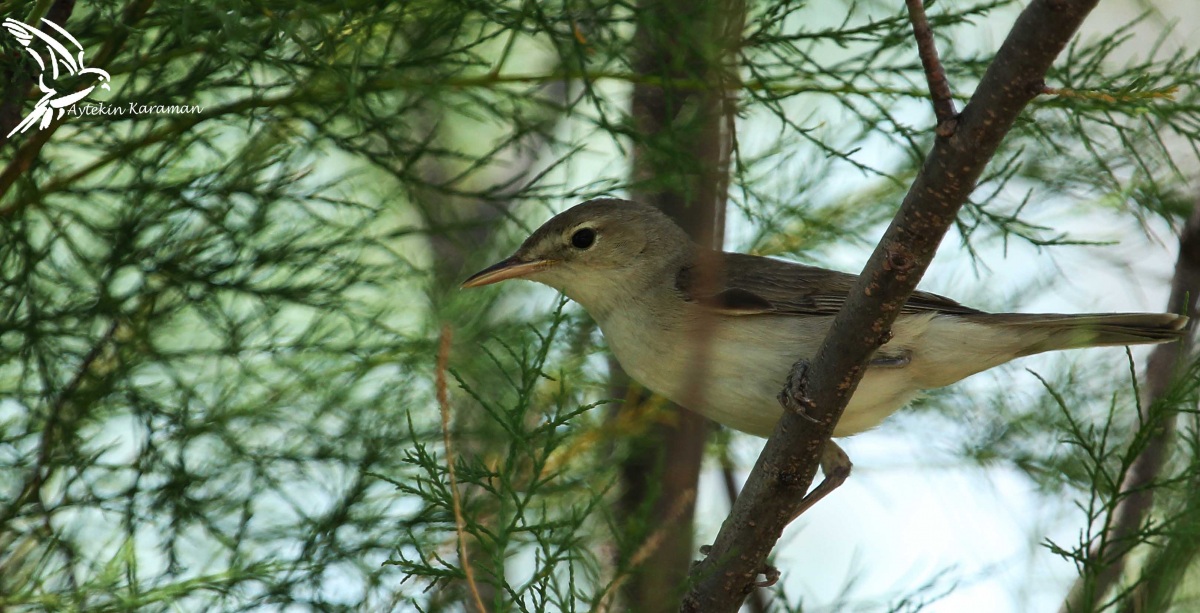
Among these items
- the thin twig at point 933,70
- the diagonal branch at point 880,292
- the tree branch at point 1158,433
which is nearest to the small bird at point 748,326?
the tree branch at point 1158,433

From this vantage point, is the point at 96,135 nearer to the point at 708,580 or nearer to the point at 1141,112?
the point at 708,580

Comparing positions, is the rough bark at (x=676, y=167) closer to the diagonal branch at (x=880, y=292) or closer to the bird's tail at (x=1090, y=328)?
the diagonal branch at (x=880, y=292)

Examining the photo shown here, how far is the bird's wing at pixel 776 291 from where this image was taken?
3717 millimetres

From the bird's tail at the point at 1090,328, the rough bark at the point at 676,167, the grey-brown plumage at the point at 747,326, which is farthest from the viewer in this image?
the grey-brown plumage at the point at 747,326

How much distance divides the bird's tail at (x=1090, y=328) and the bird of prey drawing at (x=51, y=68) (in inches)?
105

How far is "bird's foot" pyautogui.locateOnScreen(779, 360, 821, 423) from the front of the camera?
2723mm

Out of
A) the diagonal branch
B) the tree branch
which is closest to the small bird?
the tree branch

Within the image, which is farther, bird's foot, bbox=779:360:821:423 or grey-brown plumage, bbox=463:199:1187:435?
grey-brown plumage, bbox=463:199:1187:435

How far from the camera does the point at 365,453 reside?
382cm

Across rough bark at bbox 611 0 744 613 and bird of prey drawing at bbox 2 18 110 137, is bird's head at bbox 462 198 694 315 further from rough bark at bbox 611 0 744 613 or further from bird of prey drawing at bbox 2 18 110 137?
bird of prey drawing at bbox 2 18 110 137

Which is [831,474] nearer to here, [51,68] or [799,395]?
[799,395]

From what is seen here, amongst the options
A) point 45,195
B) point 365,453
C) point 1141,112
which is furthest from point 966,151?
point 45,195

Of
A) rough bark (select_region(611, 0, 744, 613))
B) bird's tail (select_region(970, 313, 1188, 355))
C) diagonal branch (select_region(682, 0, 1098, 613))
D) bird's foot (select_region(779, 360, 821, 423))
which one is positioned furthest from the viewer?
bird's tail (select_region(970, 313, 1188, 355))

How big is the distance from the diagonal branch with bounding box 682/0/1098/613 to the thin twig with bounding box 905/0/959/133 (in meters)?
0.03
